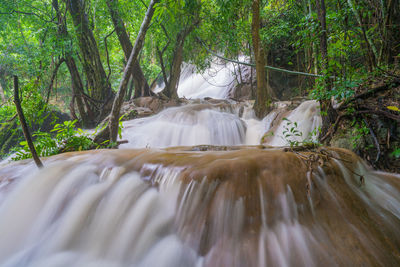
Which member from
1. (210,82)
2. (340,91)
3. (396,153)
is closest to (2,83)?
(210,82)

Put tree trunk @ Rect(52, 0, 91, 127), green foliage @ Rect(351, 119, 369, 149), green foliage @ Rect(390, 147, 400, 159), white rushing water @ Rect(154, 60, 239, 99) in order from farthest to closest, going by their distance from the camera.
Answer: white rushing water @ Rect(154, 60, 239, 99) < tree trunk @ Rect(52, 0, 91, 127) < green foliage @ Rect(351, 119, 369, 149) < green foliage @ Rect(390, 147, 400, 159)

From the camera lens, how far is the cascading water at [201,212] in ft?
4.40

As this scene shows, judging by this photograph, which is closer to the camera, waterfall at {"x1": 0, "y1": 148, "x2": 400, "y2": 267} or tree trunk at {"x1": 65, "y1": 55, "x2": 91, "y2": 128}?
waterfall at {"x1": 0, "y1": 148, "x2": 400, "y2": 267}

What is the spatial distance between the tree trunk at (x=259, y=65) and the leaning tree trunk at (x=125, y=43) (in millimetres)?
3784

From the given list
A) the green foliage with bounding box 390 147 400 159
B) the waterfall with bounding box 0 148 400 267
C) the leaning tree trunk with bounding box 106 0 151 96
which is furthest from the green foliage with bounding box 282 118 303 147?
the leaning tree trunk with bounding box 106 0 151 96

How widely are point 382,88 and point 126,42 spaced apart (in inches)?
312

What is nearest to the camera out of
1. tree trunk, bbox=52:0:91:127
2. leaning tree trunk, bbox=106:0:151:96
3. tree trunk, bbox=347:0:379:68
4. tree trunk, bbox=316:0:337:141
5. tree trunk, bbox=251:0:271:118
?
tree trunk, bbox=316:0:337:141

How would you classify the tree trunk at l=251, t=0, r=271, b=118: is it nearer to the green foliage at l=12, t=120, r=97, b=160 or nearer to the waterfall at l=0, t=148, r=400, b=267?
the waterfall at l=0, t=148, r=400, b=267

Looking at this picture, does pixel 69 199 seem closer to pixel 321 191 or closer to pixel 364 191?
pixel 321 191

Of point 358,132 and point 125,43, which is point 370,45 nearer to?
point 358,132

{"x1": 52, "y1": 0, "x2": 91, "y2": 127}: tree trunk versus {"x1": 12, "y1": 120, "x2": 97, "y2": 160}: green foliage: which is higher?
{"x1": 52, "y1": 0, "x2": 91, "y2": 127}: tree trunk

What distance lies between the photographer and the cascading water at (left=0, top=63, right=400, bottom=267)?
134cm

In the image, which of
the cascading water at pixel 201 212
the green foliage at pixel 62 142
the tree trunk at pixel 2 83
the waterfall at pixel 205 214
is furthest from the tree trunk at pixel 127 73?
the tree trunk at pixel 2 83

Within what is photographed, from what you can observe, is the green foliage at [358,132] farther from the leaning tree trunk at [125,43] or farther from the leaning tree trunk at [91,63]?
the leaning tree trunk at [91,63]
